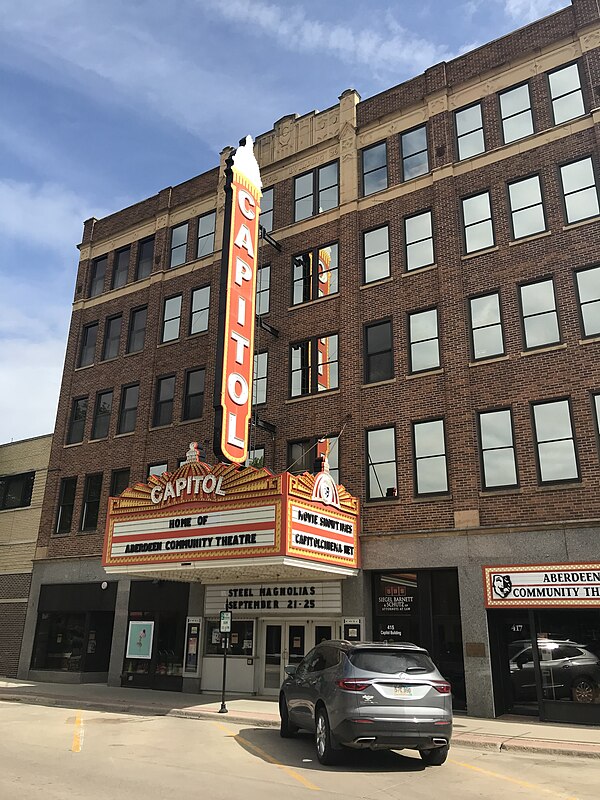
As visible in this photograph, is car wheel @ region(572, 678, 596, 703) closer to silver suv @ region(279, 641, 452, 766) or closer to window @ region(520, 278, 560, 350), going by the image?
silver suv @ region(279, 641, 452, 766)

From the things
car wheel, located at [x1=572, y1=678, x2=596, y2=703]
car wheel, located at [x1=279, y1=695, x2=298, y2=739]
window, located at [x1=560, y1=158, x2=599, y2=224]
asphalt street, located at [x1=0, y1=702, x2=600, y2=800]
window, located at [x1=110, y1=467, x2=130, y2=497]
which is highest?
window, located at [x1=560, y1=158, x2=599, y2=224]

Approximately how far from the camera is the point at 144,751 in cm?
1201

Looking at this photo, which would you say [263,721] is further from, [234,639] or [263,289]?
[263,289]

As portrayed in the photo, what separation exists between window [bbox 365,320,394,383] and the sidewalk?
10.3 meters

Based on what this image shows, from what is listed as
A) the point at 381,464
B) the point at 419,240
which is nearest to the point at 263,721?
the point at 381,464

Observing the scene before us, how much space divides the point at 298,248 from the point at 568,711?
17532 millimetres

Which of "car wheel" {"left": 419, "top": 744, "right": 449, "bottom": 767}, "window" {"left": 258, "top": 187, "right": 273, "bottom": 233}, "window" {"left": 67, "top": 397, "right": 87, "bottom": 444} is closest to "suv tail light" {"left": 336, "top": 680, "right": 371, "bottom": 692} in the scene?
"car wheel" {"left": 419, "top": 744, "right": 449, "bottom": 767}

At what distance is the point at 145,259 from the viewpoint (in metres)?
31.3

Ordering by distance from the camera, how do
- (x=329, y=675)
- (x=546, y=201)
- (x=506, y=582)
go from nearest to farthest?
(x=329, y=675) < (x=506, y=582) < (x=546, y=201)

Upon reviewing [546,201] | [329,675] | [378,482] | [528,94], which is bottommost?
[329,675]

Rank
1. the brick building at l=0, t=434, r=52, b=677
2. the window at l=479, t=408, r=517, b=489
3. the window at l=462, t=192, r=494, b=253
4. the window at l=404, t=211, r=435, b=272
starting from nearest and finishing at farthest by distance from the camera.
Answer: the window at l=479, t=408, r=517, b=489, the window at l=462, t=192, r=494, b=253, the window at l=404, t=211, r=435, b=272, the brick building at l=0, t=434, r=52, b=677

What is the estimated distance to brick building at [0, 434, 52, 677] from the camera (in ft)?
92.2

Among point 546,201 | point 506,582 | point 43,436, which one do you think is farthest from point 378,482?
point 43,436

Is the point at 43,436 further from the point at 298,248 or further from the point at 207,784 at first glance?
the point at 207,784
